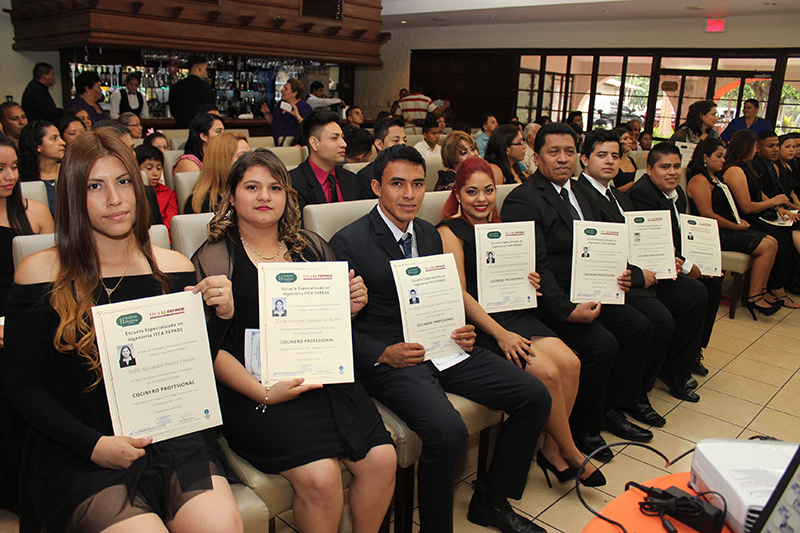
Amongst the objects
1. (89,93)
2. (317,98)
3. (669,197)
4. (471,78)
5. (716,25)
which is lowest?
(669,197)

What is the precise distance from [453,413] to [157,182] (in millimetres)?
2631

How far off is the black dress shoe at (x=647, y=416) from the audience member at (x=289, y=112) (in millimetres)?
5455

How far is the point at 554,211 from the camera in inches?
114

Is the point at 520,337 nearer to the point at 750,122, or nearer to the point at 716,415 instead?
the point at 716,415

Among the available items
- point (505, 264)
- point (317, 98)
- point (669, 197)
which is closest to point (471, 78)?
point (317, 98)

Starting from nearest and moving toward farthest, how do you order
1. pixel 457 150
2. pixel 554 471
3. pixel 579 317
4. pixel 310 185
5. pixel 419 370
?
pixel 419 370
pixel 554 471
pixel 579 317
pixel 310 185
pixel 457 150

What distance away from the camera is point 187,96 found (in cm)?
695

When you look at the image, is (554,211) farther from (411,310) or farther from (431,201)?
(411,310)

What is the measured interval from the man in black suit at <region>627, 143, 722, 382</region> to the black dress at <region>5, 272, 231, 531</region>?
3.06 meters

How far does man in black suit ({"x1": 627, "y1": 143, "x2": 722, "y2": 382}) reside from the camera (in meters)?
3.65

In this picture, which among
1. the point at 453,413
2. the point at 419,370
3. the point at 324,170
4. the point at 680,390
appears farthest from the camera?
the point at 324,170

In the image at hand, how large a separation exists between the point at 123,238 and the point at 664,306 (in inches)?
110

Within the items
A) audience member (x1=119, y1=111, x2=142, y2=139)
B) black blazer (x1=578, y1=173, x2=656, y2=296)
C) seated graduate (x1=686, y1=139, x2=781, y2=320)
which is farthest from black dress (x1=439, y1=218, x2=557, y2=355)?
audience member (x1=119, y1=111, x2=142, y2=139)

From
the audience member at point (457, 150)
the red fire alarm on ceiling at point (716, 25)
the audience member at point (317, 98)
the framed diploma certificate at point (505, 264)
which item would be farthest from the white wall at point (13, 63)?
the red fire alarm on ceiling at point (716, 25)
